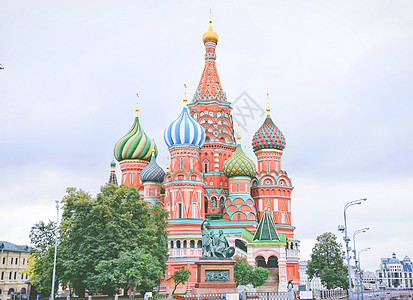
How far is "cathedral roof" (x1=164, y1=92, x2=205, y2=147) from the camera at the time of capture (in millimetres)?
Result: 53000

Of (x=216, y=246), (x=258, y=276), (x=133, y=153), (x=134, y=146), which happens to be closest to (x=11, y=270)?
(x=133, y=153)

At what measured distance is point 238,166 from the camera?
54156 mm

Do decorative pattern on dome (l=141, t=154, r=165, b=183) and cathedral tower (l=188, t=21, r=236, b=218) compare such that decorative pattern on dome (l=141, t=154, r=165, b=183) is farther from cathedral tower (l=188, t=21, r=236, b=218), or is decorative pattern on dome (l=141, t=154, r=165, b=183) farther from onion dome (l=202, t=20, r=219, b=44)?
onion dome (l=202, t=20, r=219, b=44)

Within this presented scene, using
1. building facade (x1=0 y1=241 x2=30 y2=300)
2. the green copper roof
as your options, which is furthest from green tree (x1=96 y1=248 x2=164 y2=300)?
building facade (x1=0 y1=241 x2=30 y2=300)

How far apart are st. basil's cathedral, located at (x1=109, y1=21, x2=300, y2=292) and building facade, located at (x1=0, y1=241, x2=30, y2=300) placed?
54.4ft

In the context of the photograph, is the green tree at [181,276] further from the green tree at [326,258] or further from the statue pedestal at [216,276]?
the green tree at [326,258]

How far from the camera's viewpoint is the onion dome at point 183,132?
2087 inches

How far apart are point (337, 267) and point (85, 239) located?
34.6 meters

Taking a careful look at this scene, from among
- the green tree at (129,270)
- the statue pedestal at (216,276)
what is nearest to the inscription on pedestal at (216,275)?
the statue pedestal at (216,276)

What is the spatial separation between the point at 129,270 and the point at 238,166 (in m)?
25.3

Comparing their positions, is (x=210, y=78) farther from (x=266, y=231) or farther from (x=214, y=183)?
(x=266, y=231)

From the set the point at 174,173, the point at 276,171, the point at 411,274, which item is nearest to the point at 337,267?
the point at 276,171

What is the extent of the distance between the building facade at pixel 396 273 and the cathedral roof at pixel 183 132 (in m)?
118

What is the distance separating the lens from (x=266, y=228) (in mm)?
49250
